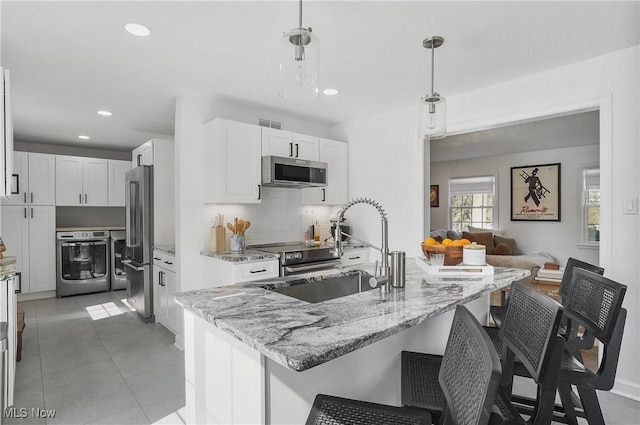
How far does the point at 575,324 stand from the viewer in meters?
1.82

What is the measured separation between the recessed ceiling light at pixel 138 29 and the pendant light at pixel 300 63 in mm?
Result: 1191

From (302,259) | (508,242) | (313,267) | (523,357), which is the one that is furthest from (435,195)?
(523,357)

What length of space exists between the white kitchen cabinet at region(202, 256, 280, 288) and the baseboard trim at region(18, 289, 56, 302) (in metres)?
3.62

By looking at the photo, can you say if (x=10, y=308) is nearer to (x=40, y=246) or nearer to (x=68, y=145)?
(x=40, y=246)

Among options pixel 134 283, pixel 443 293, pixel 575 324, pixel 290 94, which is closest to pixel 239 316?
pixel 443 293

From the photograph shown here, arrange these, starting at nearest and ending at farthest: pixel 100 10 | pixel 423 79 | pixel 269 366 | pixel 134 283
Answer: pixel 269 366 < pixel 100 10 < pixel 423 79 < pixel 134 283

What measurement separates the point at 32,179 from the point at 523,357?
6.50 m

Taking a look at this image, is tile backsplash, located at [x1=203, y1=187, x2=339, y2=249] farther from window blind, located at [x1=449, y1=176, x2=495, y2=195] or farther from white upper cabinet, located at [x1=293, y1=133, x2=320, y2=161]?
window blind, located at [x1=449, y1=176, x2=495, y2=195]

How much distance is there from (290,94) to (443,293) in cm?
115

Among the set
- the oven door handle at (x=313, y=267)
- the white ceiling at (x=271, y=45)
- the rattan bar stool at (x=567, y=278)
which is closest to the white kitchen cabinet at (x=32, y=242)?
the white ceiling at (x=271, y=45)

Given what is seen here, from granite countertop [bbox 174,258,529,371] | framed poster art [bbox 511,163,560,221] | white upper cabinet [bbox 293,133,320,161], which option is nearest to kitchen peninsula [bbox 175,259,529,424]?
granite countertop [bbox 174,258,529,371]

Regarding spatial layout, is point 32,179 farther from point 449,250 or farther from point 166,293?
point 449,250

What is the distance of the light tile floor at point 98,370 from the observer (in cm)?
238

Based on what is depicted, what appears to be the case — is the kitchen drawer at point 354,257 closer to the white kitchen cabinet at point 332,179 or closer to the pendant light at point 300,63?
the white kitchen cabinet at point 332,179
